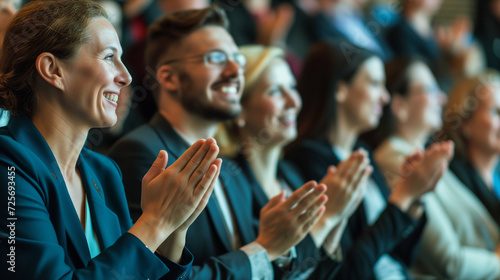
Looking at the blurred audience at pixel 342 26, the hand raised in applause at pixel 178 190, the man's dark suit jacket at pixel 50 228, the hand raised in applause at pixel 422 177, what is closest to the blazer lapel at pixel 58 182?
the man's dark suit jacket at pixel 50 228

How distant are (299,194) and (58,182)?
0.61m

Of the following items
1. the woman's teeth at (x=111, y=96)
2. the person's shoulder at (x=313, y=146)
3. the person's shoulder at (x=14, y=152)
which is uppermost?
the woman's teeth at (x=111, y=96)

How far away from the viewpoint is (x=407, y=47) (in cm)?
392

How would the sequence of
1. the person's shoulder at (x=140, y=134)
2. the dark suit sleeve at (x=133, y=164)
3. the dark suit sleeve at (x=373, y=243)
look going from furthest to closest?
1. the dark suit sleeve at (x=373, y=243)
2. the person's shoulder at (x=140, y=134)
3. the dark suit sleeve at (x=133, y=164)

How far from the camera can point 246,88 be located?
194 cm

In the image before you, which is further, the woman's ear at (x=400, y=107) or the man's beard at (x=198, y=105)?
the woman's ear at (x=400, y=107)

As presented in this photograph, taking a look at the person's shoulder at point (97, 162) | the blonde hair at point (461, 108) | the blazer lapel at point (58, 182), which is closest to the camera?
the blazer lapel at point (58, 182)

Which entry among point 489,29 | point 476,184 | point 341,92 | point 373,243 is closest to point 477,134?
point 476,184

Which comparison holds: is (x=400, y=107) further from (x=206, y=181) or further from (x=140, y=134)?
(x=206, y=181)

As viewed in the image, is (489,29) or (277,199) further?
(489,29)

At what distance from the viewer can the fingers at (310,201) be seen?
1476 millimetres

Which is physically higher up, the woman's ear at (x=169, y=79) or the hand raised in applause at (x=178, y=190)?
the hand raised in applause at (x=178, y=190)

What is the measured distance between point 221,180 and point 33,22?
66 centimetres

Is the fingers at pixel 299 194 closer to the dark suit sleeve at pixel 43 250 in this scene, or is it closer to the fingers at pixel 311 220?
the fingers at pixel 311 220
